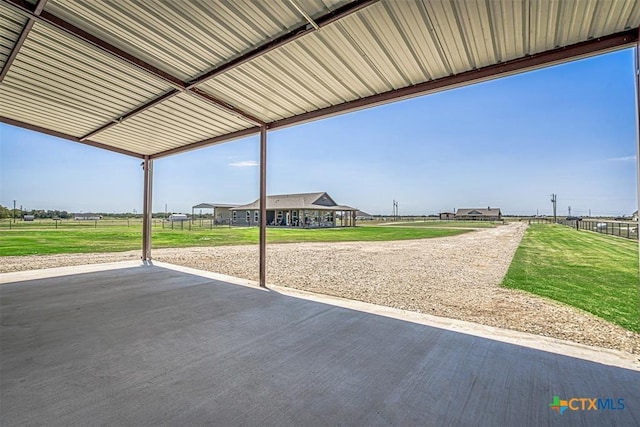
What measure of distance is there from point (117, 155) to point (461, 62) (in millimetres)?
7828

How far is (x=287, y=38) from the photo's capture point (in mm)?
2719

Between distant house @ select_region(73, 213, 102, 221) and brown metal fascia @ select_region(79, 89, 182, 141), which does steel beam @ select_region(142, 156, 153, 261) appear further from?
distant house @ select_region(73, 213, 102, 221)

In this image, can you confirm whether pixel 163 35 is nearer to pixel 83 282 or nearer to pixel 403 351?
pixel 403 351

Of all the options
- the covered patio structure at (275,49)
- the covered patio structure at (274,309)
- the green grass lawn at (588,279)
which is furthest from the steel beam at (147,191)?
the green grass lawn at (588,279)

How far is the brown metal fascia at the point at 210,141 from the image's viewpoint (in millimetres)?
5289

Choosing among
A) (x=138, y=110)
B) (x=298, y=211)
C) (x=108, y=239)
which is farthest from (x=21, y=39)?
(x=298, y=211)

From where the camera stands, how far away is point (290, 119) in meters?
4.70

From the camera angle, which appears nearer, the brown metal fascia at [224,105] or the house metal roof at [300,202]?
the brown metal fascia at [224,105]

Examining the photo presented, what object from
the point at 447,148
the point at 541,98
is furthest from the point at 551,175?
the point at 541,98

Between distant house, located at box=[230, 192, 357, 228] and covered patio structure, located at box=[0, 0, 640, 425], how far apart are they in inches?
843

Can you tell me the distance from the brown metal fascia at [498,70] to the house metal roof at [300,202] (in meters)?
21.3

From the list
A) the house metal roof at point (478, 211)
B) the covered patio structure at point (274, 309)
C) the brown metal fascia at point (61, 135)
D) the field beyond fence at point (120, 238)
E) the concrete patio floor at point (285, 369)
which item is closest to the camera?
the concrete patio floor at point (285, 369)

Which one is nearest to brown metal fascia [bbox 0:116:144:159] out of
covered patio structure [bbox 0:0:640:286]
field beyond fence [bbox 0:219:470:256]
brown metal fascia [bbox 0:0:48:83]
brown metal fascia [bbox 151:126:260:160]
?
brown metal fascia [bbox 151:126:260:160]

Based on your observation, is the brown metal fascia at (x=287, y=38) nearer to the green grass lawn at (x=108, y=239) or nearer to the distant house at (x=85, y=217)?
the green grass lawn at (x=108, y=239)
